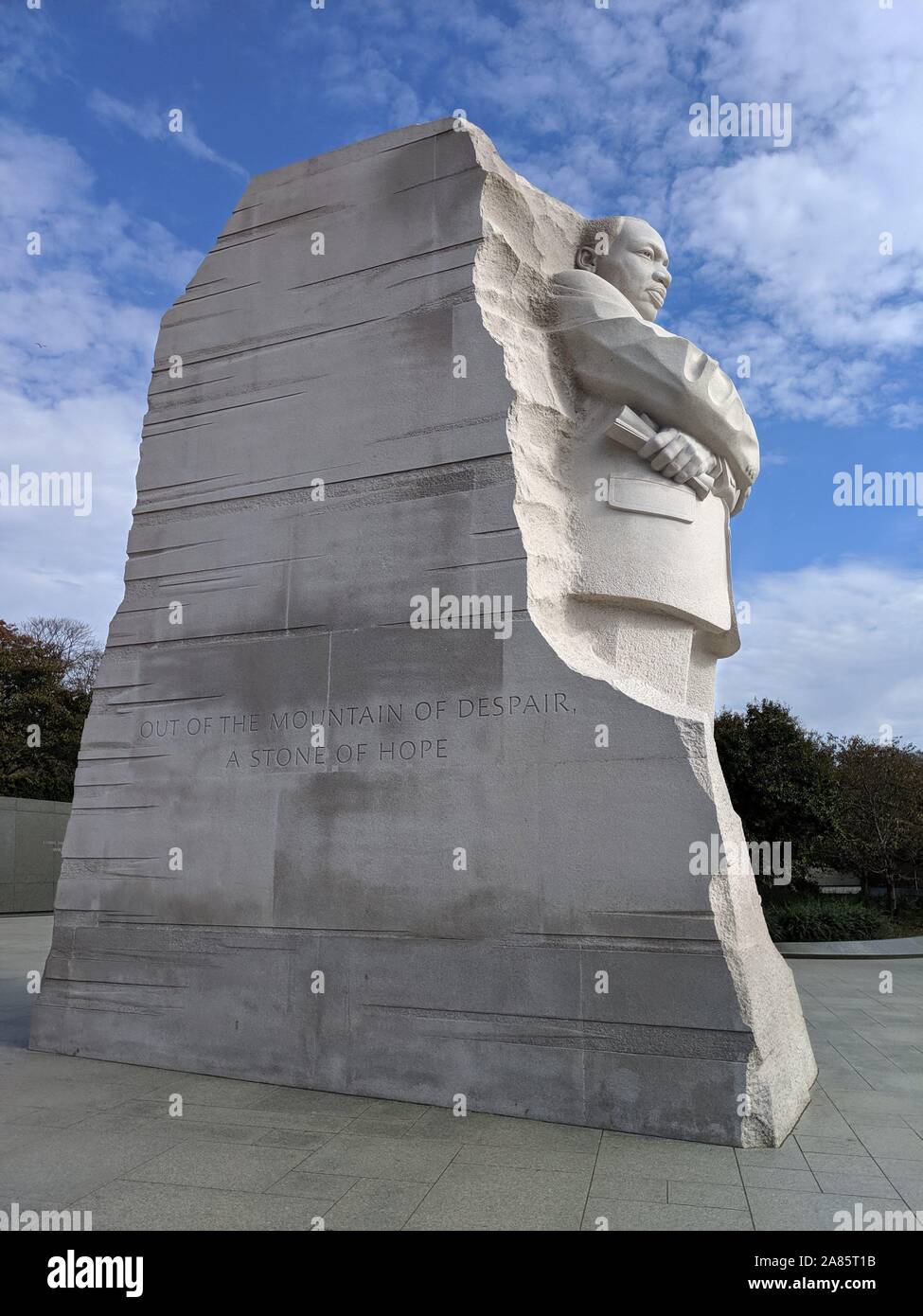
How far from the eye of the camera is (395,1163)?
15.2 feet

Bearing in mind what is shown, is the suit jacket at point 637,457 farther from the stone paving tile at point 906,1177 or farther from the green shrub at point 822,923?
the green shrub at point 822,923

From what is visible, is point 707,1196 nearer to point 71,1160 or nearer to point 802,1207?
point 802,1207

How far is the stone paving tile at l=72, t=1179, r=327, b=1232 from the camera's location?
390 centimetres

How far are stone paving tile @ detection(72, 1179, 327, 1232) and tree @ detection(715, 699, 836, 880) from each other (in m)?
17.3

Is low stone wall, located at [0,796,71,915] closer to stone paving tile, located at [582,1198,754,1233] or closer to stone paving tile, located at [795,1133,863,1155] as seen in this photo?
stone paving tile, located at [795,1133,863,1155]

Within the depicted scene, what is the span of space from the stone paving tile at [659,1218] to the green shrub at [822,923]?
43.4ft

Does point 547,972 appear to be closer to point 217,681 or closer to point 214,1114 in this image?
point 214,1114

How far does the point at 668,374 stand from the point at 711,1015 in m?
4.06

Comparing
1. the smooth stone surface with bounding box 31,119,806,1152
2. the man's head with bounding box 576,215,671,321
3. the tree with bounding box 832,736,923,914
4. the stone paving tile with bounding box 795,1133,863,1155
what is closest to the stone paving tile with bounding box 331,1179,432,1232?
the smooth stone surface with bounding box 31,119,806,1152

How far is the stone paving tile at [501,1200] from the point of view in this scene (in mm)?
3910

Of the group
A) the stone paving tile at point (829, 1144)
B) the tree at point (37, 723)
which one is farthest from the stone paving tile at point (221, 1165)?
the tree at point (37, 723)

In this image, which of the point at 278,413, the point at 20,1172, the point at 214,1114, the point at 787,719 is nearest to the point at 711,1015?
the point at 214,1114

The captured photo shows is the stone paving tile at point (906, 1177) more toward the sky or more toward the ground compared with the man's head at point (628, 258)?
more toward the ground

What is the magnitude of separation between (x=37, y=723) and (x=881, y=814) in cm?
2433
